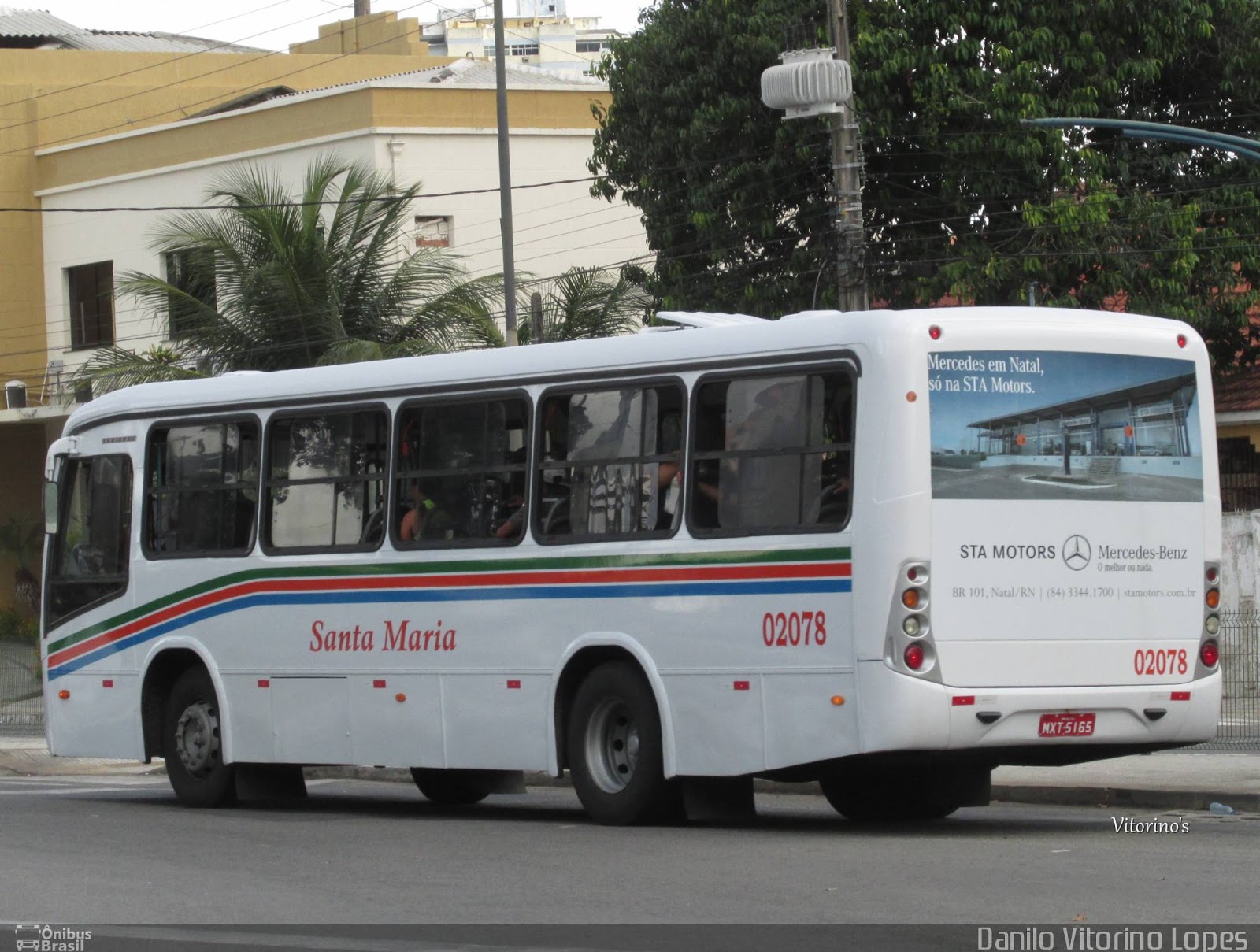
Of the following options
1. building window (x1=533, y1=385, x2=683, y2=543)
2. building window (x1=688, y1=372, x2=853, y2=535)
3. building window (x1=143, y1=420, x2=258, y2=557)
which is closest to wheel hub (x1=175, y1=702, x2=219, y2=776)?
building window (x1=143, y1=420, x2=258, y2=557)

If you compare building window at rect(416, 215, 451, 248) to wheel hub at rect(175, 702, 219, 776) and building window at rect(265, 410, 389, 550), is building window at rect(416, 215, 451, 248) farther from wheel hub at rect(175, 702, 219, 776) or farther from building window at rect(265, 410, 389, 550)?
building window at rect(265, 410, 389, 550)

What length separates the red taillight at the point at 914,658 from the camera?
449 inches

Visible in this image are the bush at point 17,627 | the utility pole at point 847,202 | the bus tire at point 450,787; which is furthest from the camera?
the bush at point 17,627

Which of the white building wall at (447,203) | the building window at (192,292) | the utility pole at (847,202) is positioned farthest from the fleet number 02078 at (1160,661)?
the white building wall at (447,203)

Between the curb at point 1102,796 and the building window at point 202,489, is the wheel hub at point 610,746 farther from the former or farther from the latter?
A: the building window at point 202,489

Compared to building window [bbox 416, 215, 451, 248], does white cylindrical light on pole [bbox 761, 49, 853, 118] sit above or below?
below

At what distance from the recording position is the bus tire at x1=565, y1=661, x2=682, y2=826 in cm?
1272

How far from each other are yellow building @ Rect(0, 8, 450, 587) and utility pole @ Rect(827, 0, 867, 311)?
20.4 m

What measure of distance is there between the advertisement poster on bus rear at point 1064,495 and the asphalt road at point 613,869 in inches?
51.8

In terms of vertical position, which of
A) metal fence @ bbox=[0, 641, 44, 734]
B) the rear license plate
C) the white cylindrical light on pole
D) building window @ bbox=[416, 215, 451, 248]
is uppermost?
building window @ bbox=[416, 215, 451, 248]

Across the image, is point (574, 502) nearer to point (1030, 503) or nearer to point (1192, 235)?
point (1030, 503)

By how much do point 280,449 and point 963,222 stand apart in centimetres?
1420

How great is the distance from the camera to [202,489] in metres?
15.7

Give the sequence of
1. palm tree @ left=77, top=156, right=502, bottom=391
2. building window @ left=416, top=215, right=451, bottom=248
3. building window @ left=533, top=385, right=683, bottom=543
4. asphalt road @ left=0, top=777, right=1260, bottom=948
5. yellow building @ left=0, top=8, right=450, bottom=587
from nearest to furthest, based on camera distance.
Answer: asphalt road @ left=0, top=777, right=1260, bottom=948
building window @ left=533, top=385, right=683, bottom=543
palm tree @ left=77, top=156, right=502, bottom=391
building window @ left=416, top=215, right=451, bottom=248
yellow building @ left=0, top=8, right=450, bottom=587
